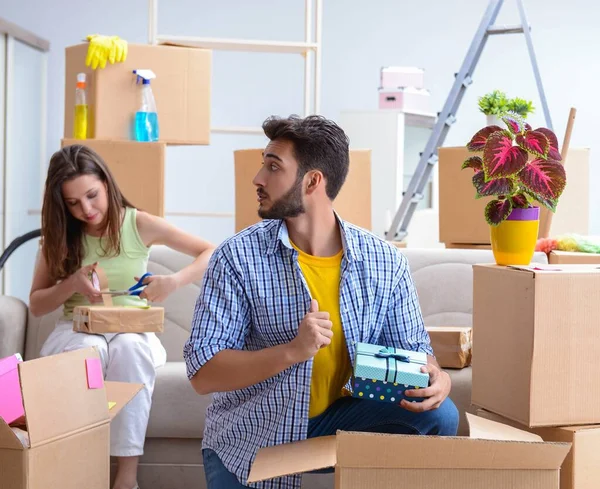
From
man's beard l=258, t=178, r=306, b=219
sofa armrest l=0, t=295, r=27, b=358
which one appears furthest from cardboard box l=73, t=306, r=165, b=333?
man's beard l=258, t=178, r=306, b=219

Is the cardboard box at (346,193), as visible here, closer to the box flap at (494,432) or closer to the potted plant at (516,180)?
the potted plant at (516,180)

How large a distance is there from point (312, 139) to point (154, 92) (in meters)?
1.54

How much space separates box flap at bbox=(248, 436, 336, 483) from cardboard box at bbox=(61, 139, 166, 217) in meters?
1.64

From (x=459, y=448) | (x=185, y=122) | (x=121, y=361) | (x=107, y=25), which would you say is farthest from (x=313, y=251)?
(x=107, y=25)

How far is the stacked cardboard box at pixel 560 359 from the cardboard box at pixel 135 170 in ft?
4.89

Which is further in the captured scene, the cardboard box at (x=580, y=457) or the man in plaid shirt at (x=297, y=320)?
the cardboard box at (x=580, y=457)

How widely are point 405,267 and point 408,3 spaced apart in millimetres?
4168

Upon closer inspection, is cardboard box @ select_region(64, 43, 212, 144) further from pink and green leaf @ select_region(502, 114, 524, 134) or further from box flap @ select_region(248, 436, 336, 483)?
box flap @ select_region(248, 436, 336, 483)

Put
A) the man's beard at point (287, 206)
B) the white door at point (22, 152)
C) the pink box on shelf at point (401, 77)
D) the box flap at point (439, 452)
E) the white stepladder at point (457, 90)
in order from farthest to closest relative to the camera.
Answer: the pink box on shelf at point (401, 77) < the white door at point (22, 152) < the white stepladder at point (457, 90) < the man's beard at point (287, 206) < the box flap at point (439, 452)

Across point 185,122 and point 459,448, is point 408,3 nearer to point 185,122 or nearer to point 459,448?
point 185,122

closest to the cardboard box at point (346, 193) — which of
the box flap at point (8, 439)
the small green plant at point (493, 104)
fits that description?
the small green plant at point (493, 104)

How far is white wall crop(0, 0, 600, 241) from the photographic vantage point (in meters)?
5.52

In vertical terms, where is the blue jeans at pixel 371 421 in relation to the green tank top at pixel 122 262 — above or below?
below

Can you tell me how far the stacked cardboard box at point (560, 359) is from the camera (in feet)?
6.26
